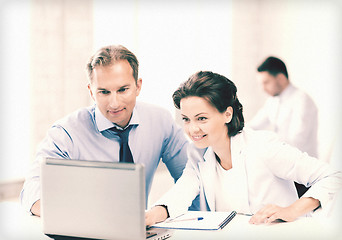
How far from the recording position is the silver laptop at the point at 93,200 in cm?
134

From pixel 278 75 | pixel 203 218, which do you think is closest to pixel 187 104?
pixel 203 218

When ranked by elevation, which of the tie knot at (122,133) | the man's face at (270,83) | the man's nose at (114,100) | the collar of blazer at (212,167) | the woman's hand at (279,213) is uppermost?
the man's face at (270,83)

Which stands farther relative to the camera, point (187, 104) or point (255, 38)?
point (255, 38)

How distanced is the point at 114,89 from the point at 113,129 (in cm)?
29

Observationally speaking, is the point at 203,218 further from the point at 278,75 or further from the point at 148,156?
the point at 278,75

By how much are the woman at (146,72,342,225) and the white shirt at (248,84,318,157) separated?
1903 millimetres

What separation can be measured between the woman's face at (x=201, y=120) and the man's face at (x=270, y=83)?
2.27 metres

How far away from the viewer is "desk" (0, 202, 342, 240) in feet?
4.89

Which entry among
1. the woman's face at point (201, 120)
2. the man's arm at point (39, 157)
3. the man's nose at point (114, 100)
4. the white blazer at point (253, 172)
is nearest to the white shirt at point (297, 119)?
the white blazer at point (253, 172)

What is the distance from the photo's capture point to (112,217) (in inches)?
54.1

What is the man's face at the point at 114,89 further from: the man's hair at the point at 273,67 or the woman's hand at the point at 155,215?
the man's hair at the point at 273,67

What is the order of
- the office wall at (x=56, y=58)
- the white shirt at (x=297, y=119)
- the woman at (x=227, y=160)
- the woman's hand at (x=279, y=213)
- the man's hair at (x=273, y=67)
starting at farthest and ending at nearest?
1. the office wall at (x=56, y=58)
2. the man's hair at (x=273, y=67)
3. the white shirt at (x=297, y=119)
4. the woman at (x=227, y=160)
5. the woman's hand at (x=279, y=213)

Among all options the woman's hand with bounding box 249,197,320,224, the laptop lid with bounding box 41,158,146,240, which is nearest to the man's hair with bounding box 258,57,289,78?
the woman's hand with bounding box 249,197,320,224

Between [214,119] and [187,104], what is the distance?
140 mm
